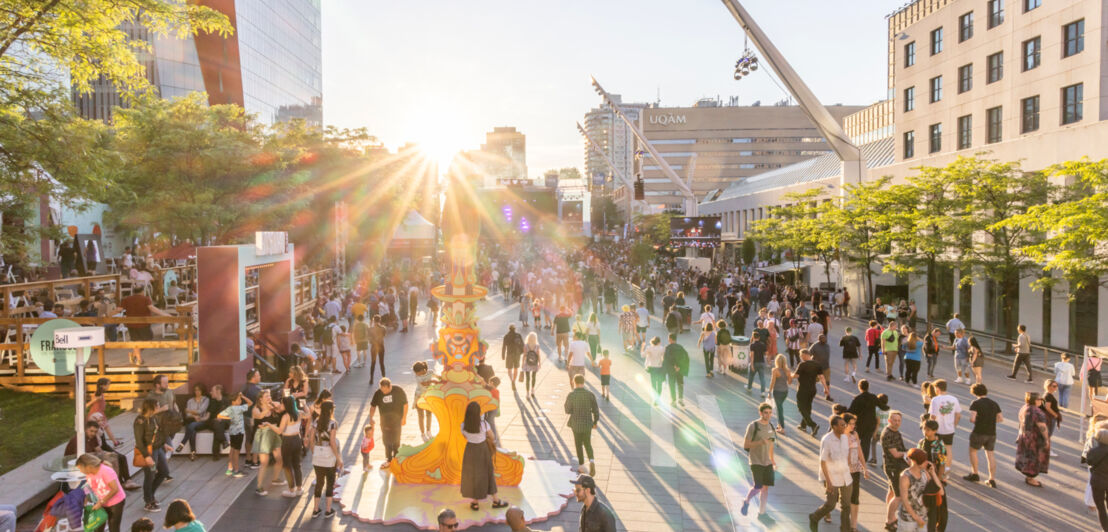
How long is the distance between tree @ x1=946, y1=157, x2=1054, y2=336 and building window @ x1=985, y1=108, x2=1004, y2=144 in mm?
5324

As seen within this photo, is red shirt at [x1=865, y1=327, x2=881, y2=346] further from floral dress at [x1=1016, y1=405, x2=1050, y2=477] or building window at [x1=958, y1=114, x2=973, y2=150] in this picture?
building window at [x1=958, y1=114, x2=973, y2=150]

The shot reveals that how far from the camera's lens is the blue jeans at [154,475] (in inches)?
356

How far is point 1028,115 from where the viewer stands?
2678 cm

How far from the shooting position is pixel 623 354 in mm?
21062

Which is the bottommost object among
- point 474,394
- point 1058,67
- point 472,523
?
point 472,523

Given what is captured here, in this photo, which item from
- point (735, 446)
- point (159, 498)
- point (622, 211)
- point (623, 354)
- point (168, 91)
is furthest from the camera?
point (622, 211)

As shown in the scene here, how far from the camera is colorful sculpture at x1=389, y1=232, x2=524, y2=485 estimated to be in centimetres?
1004

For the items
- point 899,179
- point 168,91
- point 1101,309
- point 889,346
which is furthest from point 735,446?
point 168,91

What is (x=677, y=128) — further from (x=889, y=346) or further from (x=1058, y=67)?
(x=889, y=346)

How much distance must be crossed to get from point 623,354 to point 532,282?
45.5ft

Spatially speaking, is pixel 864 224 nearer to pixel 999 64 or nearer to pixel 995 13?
pixel 999 64

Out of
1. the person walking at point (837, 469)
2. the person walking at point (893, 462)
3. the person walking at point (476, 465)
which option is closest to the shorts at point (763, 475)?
the person walking at point (837, 469)

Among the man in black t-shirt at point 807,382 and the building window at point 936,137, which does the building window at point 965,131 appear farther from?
the man in black t-shirt at point 807,382

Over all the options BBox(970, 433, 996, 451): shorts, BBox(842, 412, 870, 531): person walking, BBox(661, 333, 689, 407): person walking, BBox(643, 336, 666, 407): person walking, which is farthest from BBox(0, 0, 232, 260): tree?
BBox(970, 433, 996, 451): shorts
